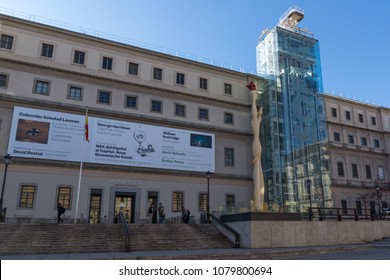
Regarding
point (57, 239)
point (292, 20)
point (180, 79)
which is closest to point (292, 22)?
point (292, 20)

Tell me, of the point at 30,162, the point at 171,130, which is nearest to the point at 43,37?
the point at 30,162

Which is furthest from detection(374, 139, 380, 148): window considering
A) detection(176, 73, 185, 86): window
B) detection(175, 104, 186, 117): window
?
detection(176, 73, 185, 86): window

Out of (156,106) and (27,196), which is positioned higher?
(156,106)

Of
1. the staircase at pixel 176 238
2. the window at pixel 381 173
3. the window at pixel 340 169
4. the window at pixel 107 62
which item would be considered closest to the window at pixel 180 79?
the window at pixel 107 62

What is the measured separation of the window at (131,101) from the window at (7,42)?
1054 cm

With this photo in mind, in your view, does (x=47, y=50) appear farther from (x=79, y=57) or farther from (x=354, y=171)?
(x=354, y=171)

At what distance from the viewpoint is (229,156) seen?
3403cm

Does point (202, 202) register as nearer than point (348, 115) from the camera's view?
Yes

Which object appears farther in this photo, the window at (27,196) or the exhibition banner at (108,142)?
the exhibition banner at (108,142)

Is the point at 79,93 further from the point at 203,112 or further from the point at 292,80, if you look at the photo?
the point at 292,80

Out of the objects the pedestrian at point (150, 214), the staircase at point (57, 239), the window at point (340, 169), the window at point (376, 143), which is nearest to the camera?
the staircase at point (57, 239)

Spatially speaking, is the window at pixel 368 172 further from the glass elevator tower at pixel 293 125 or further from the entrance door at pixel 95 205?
the entrance door at pixel 95 205

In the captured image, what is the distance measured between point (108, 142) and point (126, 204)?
5766 millimetres

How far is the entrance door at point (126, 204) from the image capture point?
1136 inches
